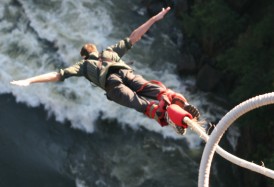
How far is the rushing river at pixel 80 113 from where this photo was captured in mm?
11156

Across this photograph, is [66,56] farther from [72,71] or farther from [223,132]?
[223,132]

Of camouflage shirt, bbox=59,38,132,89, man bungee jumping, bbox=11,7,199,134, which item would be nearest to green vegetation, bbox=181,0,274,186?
man bungee jumping, bbox=11,7,199,134

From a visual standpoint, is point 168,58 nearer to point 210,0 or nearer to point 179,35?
point 179,35

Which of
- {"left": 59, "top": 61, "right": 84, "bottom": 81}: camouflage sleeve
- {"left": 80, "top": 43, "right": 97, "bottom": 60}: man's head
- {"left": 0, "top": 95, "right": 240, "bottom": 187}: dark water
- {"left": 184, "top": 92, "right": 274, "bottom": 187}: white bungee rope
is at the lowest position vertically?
{"left": 0, "top": 95, "right": 240, "bottom": 187}: dark water

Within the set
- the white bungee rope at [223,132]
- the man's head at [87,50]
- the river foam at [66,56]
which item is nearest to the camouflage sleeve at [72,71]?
the man's head at [87,50]

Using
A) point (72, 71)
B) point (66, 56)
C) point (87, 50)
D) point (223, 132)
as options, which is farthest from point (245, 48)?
point (223, 132)

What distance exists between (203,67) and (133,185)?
4.03 m

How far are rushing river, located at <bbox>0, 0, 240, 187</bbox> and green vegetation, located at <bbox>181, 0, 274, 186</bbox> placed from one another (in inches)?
43.4

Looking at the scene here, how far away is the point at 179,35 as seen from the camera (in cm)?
1470

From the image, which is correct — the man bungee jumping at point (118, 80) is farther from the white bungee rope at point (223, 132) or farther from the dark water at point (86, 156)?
the dark water at point (86, 156)

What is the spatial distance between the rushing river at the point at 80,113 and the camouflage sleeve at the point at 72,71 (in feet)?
16.9

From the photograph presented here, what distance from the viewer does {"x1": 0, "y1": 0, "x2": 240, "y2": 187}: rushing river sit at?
11156mm

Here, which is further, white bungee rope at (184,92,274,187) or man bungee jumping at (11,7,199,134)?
man bungee jumping at (11,7,199,134)

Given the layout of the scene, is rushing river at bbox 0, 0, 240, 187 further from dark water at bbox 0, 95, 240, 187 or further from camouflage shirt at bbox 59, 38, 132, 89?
camouflage shirt at bbox 59, 38, 132, 89
